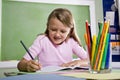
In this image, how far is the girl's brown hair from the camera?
78cm

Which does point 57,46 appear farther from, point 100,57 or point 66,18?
point 100,57

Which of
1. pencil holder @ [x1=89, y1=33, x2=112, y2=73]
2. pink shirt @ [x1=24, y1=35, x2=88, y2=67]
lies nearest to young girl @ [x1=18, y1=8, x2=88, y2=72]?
pink shirt @ [x1=24, y1=35, x2=88, y2=67]

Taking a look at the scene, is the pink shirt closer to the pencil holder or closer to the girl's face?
the girl's face

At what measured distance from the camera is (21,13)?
776 mm

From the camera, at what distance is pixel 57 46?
2.56 feet

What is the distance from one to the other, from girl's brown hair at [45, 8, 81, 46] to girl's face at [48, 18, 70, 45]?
0.02 metres

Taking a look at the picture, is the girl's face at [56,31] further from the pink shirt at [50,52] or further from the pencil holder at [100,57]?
the pencil holder at [100,57]

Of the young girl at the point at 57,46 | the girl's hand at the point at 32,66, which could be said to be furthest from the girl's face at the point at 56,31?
the girl's hand at the point at 32,66

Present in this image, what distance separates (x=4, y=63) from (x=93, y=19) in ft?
1.31

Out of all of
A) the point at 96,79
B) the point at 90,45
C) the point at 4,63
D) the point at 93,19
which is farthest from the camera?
the point at 93,19

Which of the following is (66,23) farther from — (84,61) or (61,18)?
(84,61)

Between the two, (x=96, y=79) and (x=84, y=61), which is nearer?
(x=96, y=79)

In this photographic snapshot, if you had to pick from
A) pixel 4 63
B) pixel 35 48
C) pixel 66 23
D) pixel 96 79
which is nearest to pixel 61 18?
pixel 66 23

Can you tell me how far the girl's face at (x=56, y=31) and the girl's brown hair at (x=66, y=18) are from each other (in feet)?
0.05
